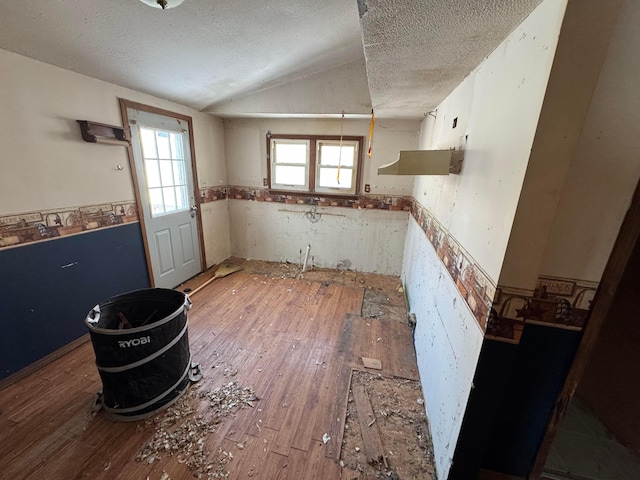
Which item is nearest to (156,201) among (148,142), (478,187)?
(148,142)

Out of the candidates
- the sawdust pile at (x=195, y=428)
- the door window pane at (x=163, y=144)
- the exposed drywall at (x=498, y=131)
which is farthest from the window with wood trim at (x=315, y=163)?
the sawdust pile at (x=195, y=428)

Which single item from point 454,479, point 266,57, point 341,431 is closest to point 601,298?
point 454,479

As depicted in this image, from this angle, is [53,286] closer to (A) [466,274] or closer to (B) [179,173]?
(B) [179,173]

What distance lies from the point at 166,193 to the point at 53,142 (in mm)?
1113

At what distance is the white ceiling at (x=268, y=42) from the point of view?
1057 mm

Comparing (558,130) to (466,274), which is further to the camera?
(466,274)

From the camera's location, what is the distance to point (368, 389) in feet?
6.28

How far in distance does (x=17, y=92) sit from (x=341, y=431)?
9.78 feet

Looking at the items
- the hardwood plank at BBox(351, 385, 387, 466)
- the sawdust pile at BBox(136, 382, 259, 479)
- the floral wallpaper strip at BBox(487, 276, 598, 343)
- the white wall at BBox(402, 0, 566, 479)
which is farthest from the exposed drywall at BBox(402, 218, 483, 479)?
the sawdust pile at BBox(136, 382, 259, 479)

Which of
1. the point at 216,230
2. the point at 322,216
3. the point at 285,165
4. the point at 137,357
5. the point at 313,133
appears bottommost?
the point at 137,357

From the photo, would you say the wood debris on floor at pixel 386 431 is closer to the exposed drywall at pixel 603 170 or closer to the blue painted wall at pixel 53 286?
the exposed drywall at pixel 603 170

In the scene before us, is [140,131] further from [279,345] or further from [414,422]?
[414,422]

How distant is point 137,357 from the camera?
151cm

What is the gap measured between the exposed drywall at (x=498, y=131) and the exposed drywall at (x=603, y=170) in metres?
0.15
